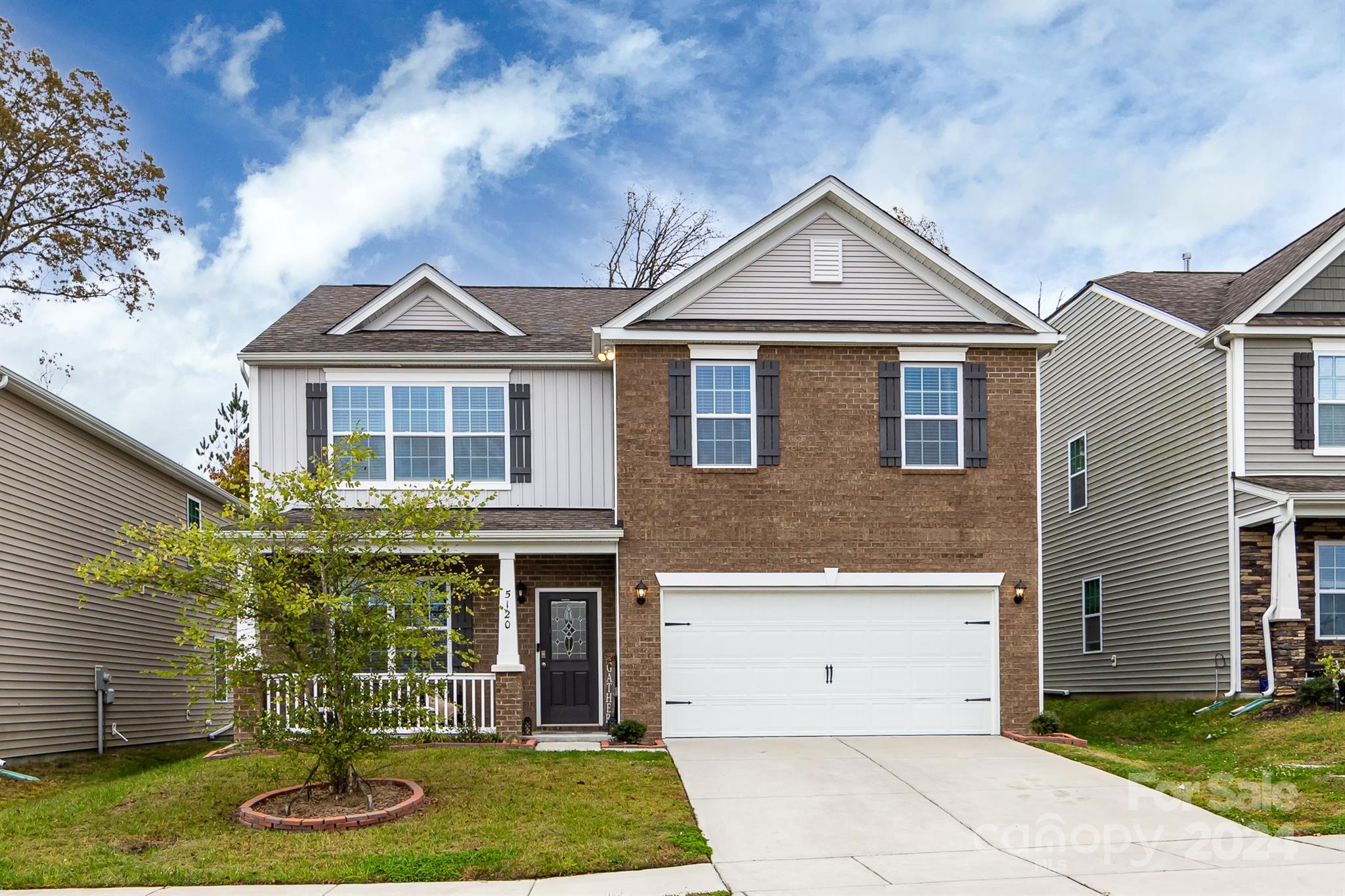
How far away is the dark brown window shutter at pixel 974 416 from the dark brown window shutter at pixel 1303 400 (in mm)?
4877

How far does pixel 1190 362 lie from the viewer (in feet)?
60.1

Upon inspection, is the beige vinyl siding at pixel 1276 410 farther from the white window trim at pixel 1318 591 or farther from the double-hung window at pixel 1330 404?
the white window trim at pixel 1318 591

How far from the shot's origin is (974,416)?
16031 mm

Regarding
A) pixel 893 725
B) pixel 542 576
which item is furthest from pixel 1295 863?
pixel 542 576

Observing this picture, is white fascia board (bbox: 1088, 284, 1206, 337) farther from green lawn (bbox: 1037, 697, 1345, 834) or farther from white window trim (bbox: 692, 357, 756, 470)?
white window trim (bbox: 692, 357, 756, 470)

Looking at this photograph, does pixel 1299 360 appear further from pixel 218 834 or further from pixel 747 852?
pixel 218 834

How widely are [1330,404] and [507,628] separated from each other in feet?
40.1

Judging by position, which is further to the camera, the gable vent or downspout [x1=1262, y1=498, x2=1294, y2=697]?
the gable vent

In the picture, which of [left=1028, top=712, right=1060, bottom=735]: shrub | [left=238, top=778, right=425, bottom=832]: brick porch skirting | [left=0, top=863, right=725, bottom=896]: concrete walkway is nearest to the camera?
[left=0, top=863, right=725, bottom=896]: concrete walkway

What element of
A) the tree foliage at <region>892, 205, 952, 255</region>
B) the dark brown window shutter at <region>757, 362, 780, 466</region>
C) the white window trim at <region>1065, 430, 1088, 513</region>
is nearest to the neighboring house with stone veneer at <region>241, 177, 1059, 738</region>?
the dark brown window shutter at <region>757, 362, 780, 466</region>

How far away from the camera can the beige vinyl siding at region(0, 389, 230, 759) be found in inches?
573

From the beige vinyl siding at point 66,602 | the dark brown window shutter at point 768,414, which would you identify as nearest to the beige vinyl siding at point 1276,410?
the dark brown window shutter at point 768,414

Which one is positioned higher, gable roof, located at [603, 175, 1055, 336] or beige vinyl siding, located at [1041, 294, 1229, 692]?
gable roof, located at [603, 175, 1055, 336]

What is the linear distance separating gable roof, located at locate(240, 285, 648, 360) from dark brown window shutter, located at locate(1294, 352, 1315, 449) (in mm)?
9893
